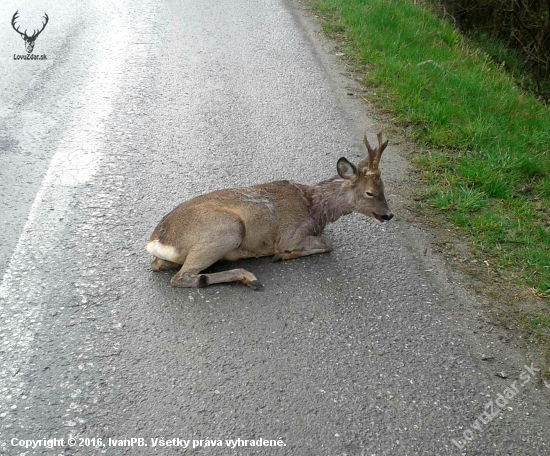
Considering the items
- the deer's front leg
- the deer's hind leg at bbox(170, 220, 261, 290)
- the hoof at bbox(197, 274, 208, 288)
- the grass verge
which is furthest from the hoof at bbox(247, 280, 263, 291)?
the grass verge

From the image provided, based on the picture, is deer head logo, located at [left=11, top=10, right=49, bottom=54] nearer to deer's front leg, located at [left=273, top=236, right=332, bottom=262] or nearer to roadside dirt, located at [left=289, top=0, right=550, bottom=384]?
roadside dirt, located at [left=289, top=0, right=550, bottom=384]

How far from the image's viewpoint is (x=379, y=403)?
3754mm

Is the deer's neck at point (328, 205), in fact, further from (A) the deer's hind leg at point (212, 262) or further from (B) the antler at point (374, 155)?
(A) the deer's hind leg at point (212, 262)

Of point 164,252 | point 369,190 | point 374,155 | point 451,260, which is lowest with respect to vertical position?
point 164,252

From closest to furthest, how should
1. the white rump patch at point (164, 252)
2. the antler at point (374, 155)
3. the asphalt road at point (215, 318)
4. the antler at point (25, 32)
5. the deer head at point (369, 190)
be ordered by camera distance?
the asphalt road at point (215, 318), the white rump patch at point (164, 252), the antler at point (374, 155), the deer head at point (369, 190), the antler at point (25, 32)

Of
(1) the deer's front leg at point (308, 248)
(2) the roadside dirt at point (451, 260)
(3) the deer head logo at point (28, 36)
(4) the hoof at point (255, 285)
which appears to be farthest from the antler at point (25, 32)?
(4) the hoof at point (255, 285)

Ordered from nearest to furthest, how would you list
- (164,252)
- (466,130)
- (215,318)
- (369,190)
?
(215,318) → (164,252) → (369,190) → (466,130)

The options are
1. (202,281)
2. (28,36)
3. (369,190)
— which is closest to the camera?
(202,281)

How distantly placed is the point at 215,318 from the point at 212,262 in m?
0.59

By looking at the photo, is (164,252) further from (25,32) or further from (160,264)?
(25,32)

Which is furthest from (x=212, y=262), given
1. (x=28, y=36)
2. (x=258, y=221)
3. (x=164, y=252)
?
(x=28, y=36)

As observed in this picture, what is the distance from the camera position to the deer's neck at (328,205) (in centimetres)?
545

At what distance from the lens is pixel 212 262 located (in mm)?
4863

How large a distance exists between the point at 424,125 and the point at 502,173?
136 cm
